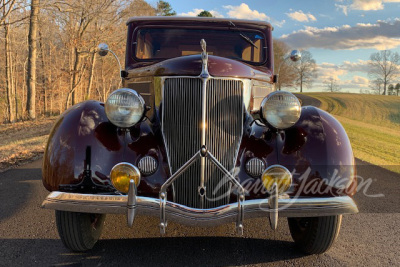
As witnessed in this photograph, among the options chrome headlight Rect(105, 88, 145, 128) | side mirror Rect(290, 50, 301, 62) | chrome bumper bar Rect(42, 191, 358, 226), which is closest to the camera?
chrome bumper bar Rect(42, 191, 358, 226)

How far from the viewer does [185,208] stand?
7.52 ft

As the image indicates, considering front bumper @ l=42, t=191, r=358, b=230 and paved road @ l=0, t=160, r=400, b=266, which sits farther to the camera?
paved road @ l=0, t=160, r=400, b=266

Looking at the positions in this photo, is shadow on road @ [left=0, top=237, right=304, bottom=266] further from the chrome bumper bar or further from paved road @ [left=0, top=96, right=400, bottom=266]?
the chrome bumper bar

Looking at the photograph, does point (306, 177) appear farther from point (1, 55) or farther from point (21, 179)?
point (1, 55)

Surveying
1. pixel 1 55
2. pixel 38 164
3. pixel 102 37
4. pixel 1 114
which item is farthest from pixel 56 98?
pixel 38 164

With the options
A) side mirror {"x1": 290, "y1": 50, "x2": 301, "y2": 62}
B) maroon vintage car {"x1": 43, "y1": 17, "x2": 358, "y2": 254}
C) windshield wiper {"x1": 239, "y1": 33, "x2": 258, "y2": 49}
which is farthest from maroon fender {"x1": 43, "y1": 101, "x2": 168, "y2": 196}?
side mirror {"x1": 290, "y1": 50, "x2": 301, "y2": 62}

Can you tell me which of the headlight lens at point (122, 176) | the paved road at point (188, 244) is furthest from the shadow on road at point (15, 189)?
the headlight lens at point (122, 176)

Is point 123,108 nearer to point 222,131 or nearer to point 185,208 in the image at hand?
point 222,131

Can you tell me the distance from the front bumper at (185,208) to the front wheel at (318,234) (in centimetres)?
34

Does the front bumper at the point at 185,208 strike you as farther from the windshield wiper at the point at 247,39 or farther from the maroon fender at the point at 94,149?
the windshield wiper at the point at 247,39

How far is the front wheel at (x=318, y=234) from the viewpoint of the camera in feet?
8.54

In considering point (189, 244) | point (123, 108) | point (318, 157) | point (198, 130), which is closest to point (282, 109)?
point (318, 157)

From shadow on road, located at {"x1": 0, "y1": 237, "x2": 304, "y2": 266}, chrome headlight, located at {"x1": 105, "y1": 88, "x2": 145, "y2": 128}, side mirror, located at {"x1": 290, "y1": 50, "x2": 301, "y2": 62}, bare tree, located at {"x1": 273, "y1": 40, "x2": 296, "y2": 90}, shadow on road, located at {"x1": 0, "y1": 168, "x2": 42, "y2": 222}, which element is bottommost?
shadow on road, located at {"x1": 0, "y1": 237, "x2": 304, "y2": 266}

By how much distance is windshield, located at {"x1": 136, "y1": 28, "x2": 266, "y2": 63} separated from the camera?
4102 mm
